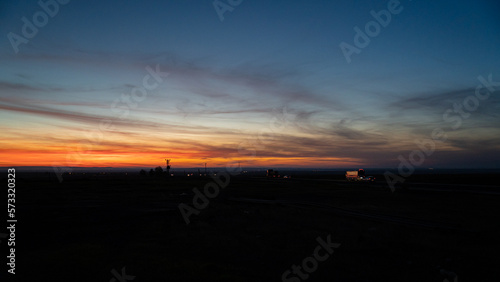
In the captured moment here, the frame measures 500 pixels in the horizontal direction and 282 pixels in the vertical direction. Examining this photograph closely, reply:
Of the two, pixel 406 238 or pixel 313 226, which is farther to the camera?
pixel 313 226

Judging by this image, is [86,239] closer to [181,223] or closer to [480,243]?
[181,223]

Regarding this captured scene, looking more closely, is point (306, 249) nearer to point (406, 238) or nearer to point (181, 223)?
point (406, 238)

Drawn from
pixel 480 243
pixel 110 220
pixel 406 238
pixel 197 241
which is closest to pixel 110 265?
pixel 197 241

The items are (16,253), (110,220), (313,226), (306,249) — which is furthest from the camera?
(110,220)

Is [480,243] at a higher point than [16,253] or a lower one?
lower

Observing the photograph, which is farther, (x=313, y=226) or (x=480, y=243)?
(x=313, y=226)

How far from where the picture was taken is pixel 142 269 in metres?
9.62

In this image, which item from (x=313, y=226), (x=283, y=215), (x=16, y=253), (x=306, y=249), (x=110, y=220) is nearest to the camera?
(x=16, y=253)

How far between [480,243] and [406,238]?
2.76m

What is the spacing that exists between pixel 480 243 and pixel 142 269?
13304 mm

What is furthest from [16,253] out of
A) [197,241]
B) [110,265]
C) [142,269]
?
[197,241]

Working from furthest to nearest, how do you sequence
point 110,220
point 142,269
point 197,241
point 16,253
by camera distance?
point 110,220, point 197,241, point 16,253, point 142,269

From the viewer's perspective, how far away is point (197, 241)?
13.4m

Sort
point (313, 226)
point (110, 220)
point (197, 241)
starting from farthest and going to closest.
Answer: point (110, 220) → point (313, 226) → point (197, 241)
